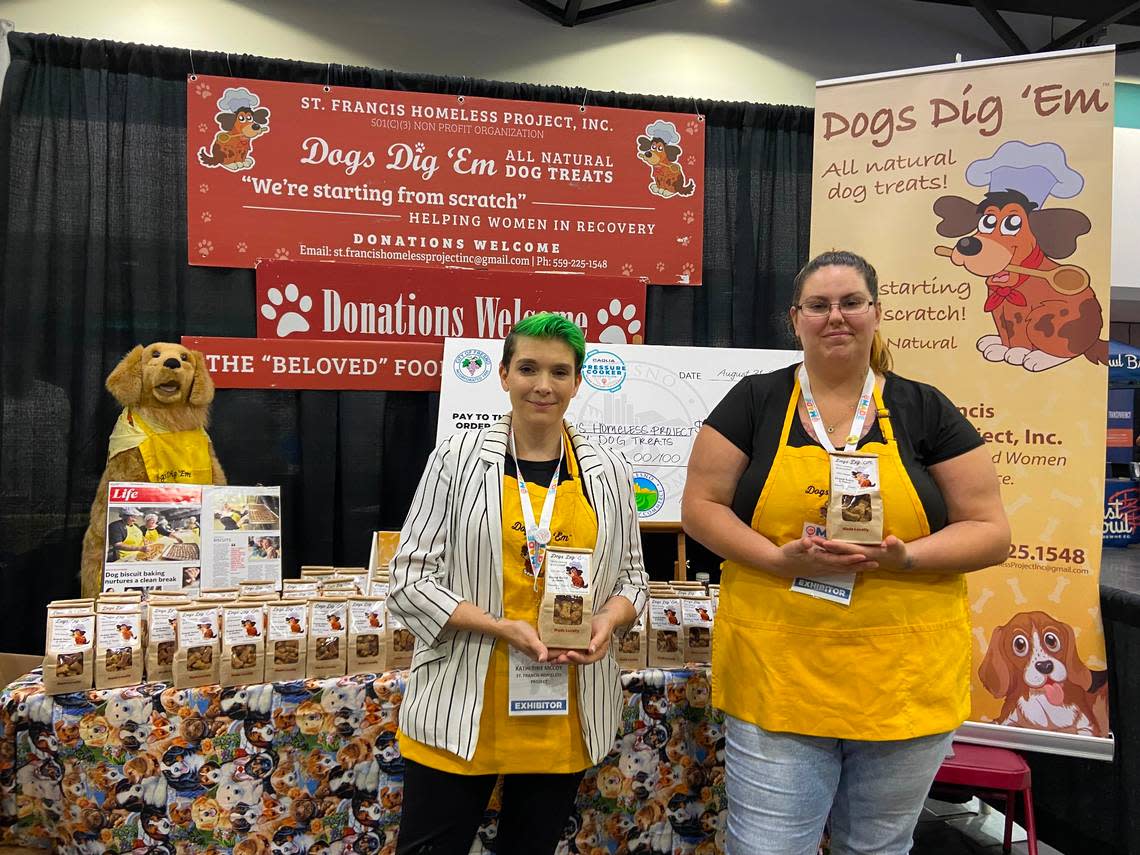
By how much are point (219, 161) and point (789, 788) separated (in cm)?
304

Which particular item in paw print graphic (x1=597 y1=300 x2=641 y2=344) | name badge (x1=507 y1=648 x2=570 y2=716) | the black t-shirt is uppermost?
paw print graphic (x1=597 y1=300 x2=641 y2=344)

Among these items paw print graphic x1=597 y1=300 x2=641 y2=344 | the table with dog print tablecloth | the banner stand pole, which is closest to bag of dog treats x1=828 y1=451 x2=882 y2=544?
the table with dog print tablecloth

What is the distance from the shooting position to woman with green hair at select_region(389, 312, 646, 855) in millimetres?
1256

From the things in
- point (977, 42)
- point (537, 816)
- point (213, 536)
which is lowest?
point (537, 816)

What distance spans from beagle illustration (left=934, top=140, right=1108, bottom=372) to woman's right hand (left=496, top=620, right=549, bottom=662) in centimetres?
162

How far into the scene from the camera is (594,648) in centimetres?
126

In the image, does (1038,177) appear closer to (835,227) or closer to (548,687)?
(835,227)

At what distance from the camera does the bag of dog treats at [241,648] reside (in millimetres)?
1771

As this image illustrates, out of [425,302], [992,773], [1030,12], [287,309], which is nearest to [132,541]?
[287,309]

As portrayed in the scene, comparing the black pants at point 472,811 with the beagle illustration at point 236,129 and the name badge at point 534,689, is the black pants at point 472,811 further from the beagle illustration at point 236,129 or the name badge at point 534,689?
the beagle illustration at point 236,129

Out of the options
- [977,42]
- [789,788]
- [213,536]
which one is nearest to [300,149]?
[213,536]

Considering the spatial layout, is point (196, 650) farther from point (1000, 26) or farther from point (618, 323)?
point (1000, 26)

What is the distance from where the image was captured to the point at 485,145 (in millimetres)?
3199

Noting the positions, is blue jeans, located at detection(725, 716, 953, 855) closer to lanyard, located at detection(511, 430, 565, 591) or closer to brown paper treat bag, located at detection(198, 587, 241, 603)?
lanyard, located at detection(511, 430, 565, 591)
